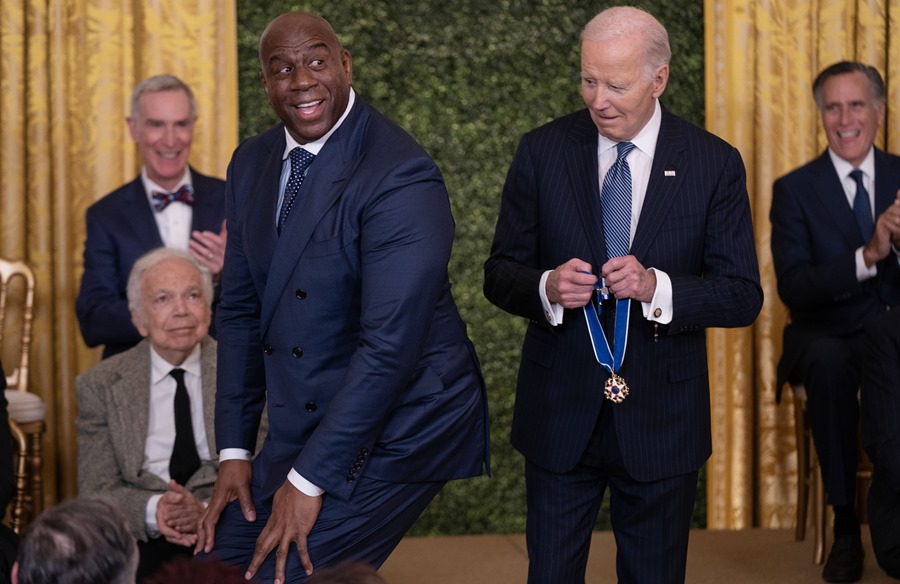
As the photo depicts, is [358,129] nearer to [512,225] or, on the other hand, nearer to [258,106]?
[512,225]

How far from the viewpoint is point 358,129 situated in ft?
8.45

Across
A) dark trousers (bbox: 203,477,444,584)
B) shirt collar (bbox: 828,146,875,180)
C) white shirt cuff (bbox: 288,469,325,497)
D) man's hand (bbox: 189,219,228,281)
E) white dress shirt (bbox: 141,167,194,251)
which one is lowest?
dark trousers (bbox: 203,477,444,584)

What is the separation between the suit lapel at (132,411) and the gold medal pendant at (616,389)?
1505mm

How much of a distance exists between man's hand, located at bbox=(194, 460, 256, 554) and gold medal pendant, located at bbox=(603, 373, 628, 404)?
32.8 inches

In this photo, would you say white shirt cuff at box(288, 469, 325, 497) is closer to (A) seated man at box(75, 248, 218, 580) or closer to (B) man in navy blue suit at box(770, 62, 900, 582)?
(A) seated man at box(75, 248, 218, 580)

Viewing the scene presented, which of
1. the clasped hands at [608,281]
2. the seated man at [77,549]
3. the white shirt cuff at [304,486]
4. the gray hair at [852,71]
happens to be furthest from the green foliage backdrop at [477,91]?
the seated man at [77,549]

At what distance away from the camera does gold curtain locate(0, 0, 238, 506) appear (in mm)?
5090

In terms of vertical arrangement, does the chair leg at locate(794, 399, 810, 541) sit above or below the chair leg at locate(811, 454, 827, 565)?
above

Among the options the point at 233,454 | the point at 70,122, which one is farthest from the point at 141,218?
the point at 233,454

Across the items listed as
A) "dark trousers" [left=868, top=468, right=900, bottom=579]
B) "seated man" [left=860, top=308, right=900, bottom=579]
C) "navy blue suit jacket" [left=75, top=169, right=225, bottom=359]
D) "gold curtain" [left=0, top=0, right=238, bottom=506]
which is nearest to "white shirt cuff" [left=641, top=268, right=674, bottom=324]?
"seated man" [left=860, top=308, right=900, bottom=579]

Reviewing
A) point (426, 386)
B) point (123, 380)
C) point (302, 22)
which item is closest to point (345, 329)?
point (426, 386)

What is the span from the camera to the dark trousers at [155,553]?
3.56 metres

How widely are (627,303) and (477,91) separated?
2.58 metres

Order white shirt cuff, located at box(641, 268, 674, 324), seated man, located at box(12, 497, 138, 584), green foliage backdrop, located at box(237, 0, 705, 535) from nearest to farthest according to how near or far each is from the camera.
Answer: seated man, located at box(12, 497, 138, 584) < white shirt cuff, located at box(641, 268, 674, 324) < green foliage backdrop, located at box(237, 0, 705, 535)
